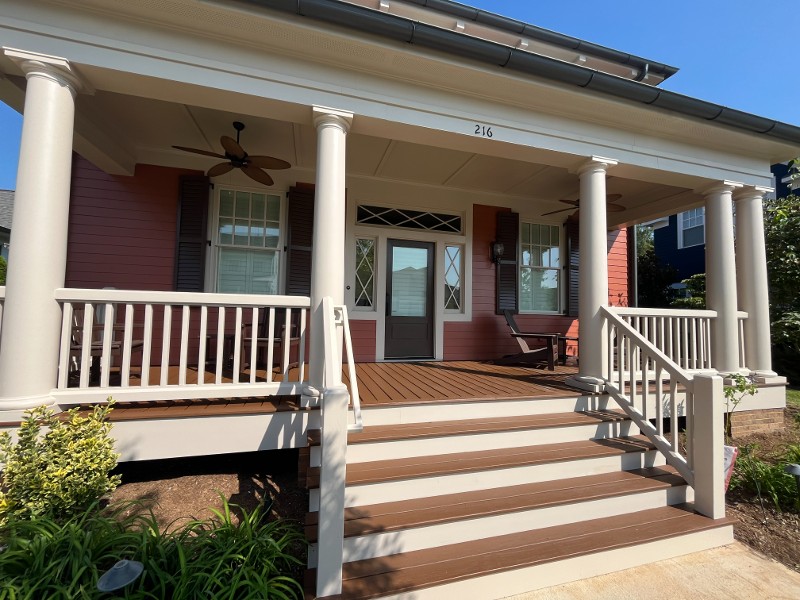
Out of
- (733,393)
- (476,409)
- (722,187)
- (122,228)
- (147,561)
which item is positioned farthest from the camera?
(122,228)

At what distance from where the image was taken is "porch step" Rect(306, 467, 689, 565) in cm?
208

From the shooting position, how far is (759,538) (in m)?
2.57

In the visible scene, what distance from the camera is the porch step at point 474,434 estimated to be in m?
2.63

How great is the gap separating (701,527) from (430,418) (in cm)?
189

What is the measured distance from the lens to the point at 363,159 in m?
4.98

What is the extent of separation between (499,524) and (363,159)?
14.3 feet

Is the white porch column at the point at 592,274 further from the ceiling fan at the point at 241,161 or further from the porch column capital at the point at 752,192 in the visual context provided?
the ceiling fan at the point at 241,161

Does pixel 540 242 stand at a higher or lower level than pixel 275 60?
lower

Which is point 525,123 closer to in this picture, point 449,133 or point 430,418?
point 449,133

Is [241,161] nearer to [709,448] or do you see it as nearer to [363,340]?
[363,340]

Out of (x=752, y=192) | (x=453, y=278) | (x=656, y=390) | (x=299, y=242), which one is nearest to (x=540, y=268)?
→ (x=453, y=278)

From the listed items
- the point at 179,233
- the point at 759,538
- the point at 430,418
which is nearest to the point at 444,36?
the point at 430,418

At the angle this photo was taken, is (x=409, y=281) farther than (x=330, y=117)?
Yes

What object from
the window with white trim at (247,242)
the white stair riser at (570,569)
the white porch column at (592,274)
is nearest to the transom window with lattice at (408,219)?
the window with white trim at (247,242)
